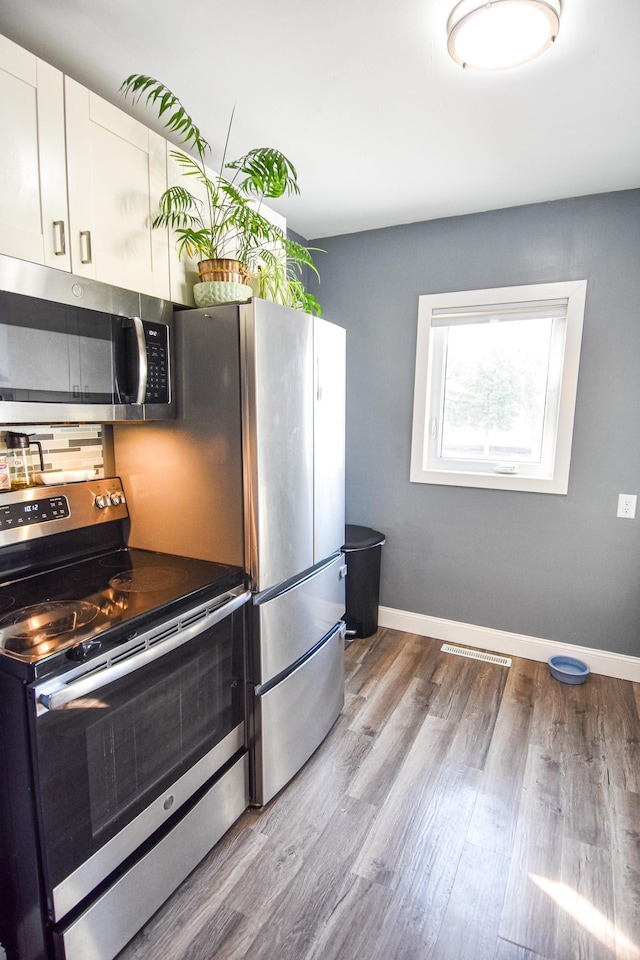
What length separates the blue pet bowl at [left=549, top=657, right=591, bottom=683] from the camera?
2.58 meters

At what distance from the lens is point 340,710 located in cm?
230

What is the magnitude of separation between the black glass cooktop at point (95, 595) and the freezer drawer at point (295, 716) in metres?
0.50

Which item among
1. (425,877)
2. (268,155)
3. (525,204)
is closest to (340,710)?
(425,877)

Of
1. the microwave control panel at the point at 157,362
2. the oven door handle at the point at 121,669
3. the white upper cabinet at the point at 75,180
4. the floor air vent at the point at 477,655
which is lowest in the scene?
the floor air vent at the point at 477,655

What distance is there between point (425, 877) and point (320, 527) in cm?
119

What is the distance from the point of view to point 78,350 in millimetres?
1351

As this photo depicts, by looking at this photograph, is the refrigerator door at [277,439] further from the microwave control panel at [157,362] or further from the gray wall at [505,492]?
the gray wall at [505,492]

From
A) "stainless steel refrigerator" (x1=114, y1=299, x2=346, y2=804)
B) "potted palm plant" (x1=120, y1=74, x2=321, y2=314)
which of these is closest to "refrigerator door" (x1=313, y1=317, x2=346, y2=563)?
"stainless steel refrigerator" (x1=114, y1=299, x2=346, y2=804)

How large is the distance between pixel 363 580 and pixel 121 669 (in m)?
2.00

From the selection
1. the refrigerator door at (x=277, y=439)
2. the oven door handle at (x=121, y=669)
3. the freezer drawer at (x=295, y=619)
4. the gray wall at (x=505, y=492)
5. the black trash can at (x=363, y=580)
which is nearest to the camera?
the oven door handle at (x=121, y=669)

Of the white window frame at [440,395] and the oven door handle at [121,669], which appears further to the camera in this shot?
the white window frame at [440,395]

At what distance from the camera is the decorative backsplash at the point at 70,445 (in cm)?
165

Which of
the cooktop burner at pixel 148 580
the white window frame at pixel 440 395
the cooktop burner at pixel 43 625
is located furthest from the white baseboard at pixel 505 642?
the cooktop burner at pixel 43 625

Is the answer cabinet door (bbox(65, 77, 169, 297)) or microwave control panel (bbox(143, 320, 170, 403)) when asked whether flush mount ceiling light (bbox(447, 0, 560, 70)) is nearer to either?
cabinet door (bbox(65, 77, 169, 297))
